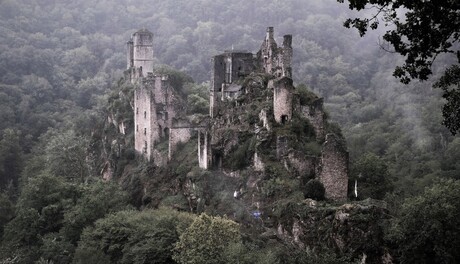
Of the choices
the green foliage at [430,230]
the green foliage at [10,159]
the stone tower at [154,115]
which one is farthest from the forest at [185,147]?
the stone tower at [154,115]

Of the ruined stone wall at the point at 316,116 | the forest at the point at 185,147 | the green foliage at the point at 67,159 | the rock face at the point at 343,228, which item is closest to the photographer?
the rock face at the point at 343,228

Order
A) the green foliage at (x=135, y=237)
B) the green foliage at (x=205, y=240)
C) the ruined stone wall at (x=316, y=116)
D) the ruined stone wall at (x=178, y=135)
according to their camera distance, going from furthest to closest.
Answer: the ruined stone wall at (x=178, y=135)
the ruined stone wall at (x=316, y=116)
the green foliage at (x=135, y=237)
the green foliage at (x=205, y=240)

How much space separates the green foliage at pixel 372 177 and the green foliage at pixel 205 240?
9.62 meters

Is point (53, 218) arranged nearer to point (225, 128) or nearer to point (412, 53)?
point (225, 128)

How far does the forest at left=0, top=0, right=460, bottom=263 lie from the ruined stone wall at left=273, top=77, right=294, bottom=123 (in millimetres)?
5639

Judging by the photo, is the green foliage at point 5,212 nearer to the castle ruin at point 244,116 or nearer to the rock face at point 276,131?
the castle ruin at point 244,116

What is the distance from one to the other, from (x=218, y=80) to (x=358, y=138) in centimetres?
3186

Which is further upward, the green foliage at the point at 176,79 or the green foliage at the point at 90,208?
the green foliage at the point at 176,79

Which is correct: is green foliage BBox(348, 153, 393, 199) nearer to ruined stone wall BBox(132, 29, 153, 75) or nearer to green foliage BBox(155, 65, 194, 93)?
green foliage BBox(155, 65, 194, 93)

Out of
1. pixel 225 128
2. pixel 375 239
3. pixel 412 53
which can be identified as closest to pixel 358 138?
pixel 225 128

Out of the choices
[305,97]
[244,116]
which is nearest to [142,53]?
[244,116]

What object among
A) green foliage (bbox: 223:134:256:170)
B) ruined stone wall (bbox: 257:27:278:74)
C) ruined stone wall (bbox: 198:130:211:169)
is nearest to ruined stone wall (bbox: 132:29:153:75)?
ruined stone wall (bbox: 257:27:278:74)

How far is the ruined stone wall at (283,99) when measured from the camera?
38.9 meters

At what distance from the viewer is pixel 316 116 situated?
40.3 metres
